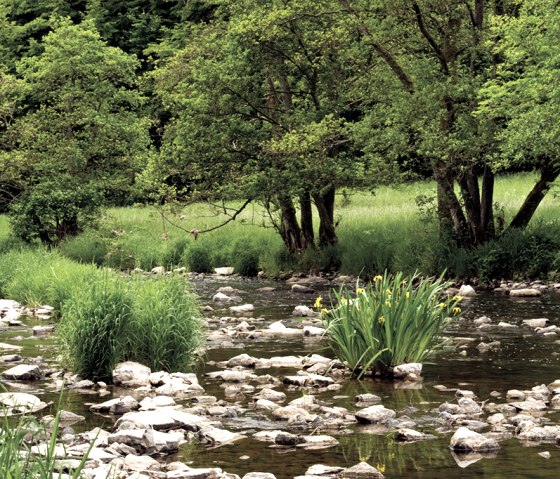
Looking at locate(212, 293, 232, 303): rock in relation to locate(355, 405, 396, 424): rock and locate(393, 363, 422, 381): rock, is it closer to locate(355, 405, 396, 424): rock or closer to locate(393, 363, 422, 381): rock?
locate(393, 363, 422, 381): rock

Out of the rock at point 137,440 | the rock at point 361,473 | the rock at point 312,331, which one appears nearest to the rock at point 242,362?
the rock at point 312,331

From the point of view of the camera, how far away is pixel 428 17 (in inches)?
858

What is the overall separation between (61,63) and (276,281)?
13.0m

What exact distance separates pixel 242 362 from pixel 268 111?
15.5m

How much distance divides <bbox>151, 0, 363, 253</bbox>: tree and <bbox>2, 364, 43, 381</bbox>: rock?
13.1 meters

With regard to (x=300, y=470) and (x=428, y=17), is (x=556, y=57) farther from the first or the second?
(x=300, y=470)

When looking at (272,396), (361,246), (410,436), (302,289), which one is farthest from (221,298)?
(410,436)

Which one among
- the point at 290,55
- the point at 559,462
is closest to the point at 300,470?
the point at 559,462

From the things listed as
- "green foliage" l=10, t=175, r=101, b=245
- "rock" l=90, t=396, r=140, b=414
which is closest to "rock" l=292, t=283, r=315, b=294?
"green foliage" l=10, t=175, r=101, b=245

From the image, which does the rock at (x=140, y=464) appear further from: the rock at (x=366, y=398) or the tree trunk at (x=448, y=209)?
the tree trunk at (x=448, y=209)

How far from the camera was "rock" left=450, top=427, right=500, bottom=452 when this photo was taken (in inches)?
283

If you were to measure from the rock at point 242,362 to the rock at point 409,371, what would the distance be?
184cm

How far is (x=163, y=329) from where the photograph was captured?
1091 centimetres

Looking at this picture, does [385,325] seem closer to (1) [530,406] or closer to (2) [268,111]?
(1) [530,406]
